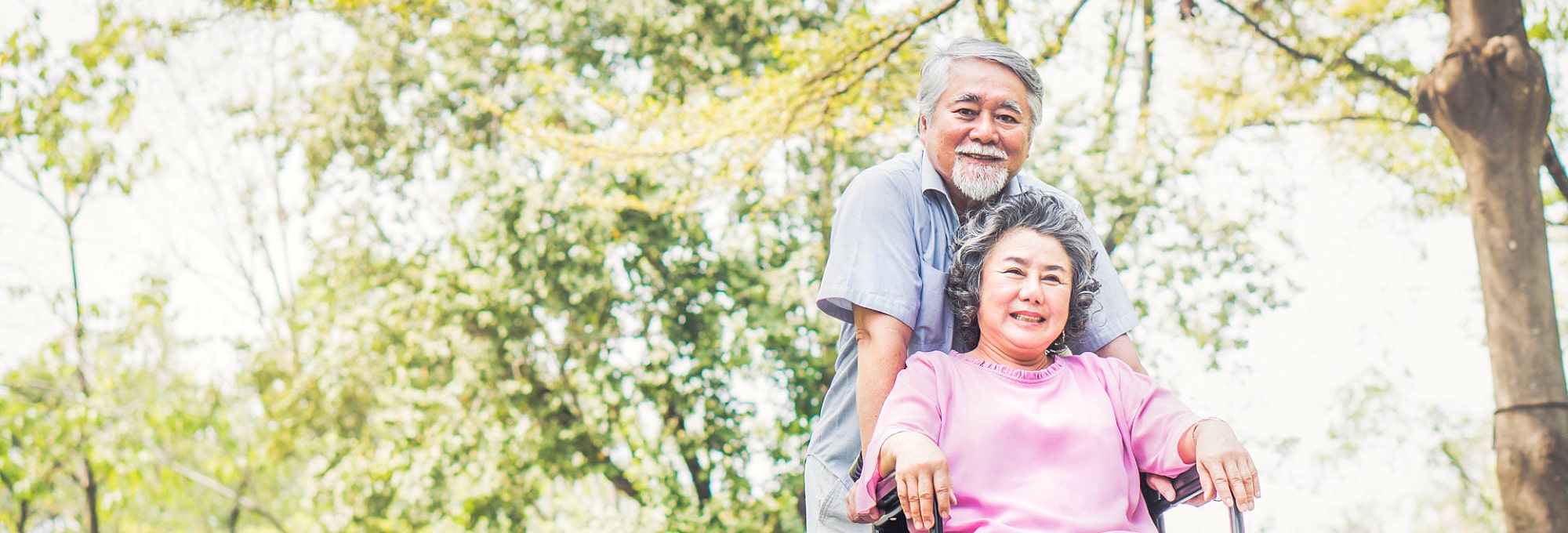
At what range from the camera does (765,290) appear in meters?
5.90

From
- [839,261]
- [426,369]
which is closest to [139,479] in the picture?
[426,369]

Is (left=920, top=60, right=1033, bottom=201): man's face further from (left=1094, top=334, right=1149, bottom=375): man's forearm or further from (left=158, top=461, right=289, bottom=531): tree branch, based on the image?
(left=158, top=461, right=289, bottom=531): tree branch

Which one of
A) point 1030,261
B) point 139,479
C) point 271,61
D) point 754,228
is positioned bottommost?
point 139,479

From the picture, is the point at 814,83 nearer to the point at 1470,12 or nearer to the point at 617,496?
the point at 1470,12

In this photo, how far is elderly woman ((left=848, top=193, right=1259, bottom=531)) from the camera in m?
1.52

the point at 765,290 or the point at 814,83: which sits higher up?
the point at 814,83

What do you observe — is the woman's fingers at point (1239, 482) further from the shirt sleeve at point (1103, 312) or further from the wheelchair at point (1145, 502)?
the shirt sleeve at point (1103, 312)

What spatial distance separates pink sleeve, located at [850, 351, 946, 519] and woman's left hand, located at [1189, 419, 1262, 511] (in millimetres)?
372

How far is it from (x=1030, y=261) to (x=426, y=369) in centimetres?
573

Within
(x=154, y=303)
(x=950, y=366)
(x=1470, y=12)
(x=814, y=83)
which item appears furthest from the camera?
(x=154, y=303)

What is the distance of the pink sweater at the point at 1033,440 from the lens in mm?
1585

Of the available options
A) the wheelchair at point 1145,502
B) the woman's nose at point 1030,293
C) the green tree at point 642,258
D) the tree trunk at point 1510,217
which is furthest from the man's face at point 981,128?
the tree trunk at point 1510,217

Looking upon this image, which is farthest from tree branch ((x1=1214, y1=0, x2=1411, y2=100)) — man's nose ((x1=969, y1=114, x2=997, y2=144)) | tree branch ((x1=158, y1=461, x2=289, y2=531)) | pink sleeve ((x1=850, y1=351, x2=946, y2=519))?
tree branch ((x1=158, y1=461, x2=289, y2=531))

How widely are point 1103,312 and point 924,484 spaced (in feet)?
2.28
